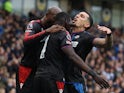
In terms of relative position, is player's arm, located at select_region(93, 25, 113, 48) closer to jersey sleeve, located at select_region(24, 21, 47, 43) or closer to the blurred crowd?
jersey sleeve, located at select_region(24, 21, 47, 43)

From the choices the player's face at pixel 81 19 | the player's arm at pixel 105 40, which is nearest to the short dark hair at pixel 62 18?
the player's arm at pixel 105 40

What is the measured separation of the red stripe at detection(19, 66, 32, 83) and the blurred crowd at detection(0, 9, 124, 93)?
403 centimetres

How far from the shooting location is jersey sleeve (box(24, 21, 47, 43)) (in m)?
8.79

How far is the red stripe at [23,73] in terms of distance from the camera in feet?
30.9

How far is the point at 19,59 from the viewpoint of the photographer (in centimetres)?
1736

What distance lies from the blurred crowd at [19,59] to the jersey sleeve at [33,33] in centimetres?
452

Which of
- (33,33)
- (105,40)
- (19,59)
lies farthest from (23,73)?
(19,59)

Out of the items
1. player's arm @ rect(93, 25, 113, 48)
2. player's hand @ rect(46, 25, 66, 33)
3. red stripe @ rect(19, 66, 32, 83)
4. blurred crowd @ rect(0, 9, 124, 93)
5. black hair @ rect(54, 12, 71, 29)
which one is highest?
black hair @ rect(54, 12, 71, 29)

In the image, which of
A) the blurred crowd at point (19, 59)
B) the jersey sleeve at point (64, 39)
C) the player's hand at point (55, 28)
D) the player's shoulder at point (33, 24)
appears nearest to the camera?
the jersey sleeve at point (64, 39)

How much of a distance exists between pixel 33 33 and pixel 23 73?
2.51 ft

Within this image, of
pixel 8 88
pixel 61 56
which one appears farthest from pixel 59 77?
pixel 8 88

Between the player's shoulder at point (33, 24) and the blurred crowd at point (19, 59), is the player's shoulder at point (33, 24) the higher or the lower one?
the higher one

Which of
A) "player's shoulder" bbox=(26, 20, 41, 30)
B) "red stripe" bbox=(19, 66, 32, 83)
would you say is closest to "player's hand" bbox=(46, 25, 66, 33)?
"player's shoulder" bbox=(26, 20, 41, 30)

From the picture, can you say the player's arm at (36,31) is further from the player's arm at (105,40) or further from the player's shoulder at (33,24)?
the player's arm at (105,40)
